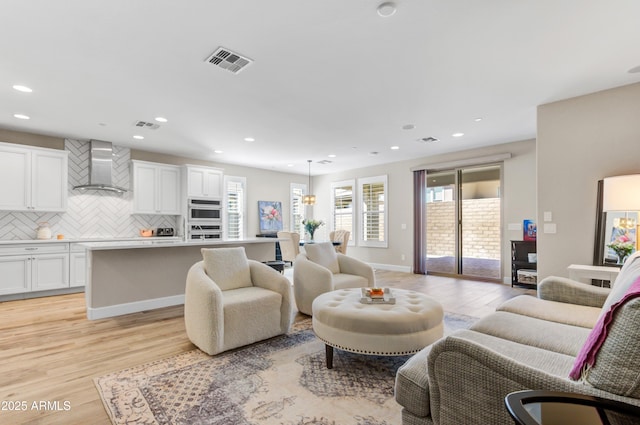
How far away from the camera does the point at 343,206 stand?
28.8 feet

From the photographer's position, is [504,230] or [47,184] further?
[504,230]

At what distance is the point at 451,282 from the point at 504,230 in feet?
4.55

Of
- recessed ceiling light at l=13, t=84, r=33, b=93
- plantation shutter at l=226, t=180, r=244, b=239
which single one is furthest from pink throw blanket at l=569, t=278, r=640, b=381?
plantation shutter at l=226, t=180, r=244, b=239

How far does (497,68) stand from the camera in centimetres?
301

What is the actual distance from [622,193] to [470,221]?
11.5 ft

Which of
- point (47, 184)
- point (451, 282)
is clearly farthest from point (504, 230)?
point (47, 184)

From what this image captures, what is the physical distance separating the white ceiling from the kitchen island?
1.80 m

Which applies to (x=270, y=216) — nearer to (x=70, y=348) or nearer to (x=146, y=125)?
(x=146, y=125)

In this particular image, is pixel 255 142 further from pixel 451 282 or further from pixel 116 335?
pixel 451 282

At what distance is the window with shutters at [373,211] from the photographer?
25.6 feet

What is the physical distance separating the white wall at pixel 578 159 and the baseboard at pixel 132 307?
4.80 meters

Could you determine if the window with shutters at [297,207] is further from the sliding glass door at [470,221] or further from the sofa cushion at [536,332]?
the sofa cushion at [536,332]

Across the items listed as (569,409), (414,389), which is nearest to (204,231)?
(414,389)

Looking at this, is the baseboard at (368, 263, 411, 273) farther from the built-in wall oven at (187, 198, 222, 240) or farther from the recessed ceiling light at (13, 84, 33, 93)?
the recessed ceiling light at (13, 84, 33, 93)
